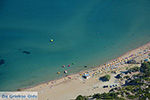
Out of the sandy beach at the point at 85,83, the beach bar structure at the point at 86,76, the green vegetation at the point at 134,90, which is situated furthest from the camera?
the beach bar structure at the point at 86,76

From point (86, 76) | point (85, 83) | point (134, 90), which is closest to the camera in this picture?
point (134, 90)

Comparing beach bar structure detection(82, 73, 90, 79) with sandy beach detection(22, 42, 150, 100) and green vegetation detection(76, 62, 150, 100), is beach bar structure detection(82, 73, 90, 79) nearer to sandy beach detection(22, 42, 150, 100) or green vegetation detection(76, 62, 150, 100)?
sandy beach detection(22, 42, 150, 100)

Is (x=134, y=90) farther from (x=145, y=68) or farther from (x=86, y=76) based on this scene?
(x=86, y=76)

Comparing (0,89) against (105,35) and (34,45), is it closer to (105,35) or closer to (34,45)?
(34,45)

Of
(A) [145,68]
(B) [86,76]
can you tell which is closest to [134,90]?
(A) [145,68]

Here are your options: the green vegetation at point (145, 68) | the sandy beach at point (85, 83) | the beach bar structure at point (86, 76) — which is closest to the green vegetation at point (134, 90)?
the green vegetation at point (145, 68)

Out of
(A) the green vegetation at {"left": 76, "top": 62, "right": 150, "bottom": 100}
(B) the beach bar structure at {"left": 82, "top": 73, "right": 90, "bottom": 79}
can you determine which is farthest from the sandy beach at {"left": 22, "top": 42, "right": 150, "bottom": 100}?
(A) the green vegetation at {"left": 76, "top": 62, "right": 150, "bottom": 100}

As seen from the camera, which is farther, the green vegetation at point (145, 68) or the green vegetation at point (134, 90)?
the green vegetation at point (145, 68)

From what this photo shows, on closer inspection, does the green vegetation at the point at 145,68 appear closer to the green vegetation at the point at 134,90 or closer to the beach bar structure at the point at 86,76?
the green vegetation at the point at 134,90
